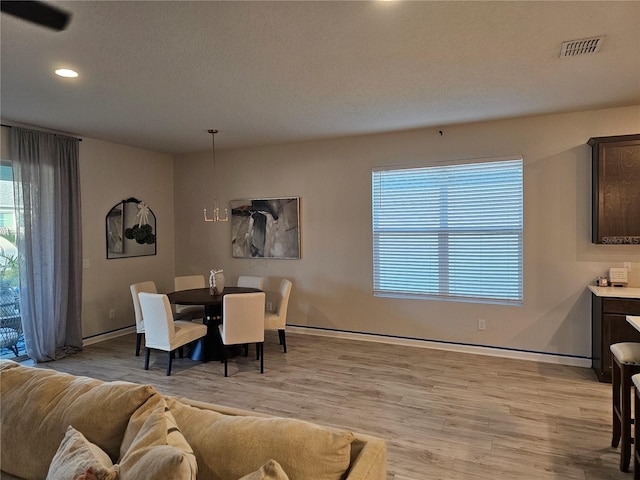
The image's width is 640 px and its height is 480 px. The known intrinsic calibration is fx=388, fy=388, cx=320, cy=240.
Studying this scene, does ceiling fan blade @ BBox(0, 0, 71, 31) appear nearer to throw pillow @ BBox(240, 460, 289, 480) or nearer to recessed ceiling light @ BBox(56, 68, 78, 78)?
recessed ceiling light @ BBox(56, 68, 78, 78)

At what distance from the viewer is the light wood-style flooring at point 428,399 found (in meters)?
2.57

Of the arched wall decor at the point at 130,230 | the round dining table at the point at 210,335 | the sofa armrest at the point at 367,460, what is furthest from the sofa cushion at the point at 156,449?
the arched wall decor at the point at 130,230

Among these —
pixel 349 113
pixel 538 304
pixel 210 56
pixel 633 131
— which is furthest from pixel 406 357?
pixel 210 56

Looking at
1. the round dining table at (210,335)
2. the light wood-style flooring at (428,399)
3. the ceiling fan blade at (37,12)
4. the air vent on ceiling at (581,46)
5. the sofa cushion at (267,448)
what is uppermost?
the air vent on ceiling at (581,46)

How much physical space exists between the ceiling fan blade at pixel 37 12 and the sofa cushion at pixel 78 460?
186 centimetres

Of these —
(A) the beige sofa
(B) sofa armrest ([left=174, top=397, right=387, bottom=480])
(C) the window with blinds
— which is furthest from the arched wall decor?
(B) sofa armrest ([left=174, top=397, right=387, bottom=480])

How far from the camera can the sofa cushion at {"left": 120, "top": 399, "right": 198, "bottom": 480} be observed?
1101mm

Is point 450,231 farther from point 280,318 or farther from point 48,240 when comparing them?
point 48,240

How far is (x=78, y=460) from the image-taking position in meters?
1.29

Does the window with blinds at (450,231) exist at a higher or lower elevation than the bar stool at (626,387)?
higher

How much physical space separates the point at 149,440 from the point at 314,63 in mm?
2620

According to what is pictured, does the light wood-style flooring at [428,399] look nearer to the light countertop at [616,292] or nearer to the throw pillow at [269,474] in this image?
the light countertop at [616,292]

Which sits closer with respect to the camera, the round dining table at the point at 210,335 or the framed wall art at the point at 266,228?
the round dining table at the point at 210,335

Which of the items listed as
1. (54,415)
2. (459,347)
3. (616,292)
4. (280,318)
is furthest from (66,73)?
(616,292)
